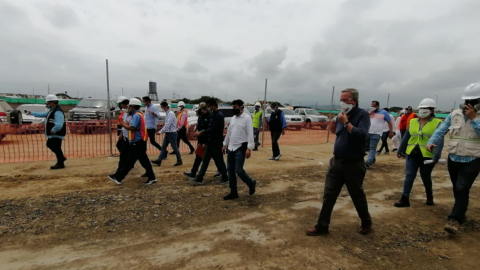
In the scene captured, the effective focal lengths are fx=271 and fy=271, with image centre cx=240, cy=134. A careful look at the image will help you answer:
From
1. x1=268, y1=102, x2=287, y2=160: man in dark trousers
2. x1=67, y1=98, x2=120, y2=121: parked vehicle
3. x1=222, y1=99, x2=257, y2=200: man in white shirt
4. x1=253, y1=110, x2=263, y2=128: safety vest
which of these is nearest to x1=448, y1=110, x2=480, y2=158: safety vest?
x1=222, y1=99, x2=257, y2=200: man in white shirt

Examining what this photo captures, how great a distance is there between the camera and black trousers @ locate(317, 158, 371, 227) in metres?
3.10

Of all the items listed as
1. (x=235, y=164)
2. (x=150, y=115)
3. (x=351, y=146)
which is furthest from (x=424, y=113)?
(x=150, y=115)

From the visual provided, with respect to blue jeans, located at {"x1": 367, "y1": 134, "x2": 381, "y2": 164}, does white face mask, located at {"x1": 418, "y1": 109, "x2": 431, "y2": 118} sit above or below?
above

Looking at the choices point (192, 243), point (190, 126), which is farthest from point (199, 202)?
point (190, 126)

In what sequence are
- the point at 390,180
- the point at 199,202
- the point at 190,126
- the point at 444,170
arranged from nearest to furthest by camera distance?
1. the point at 199,202
2. the point at 390,180
3. the point at 444,170
4. the point at 190,126

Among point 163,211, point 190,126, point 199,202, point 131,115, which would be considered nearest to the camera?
point 163,211

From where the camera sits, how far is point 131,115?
5.29 metres

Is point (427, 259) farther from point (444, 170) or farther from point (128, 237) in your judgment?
point (444, 170)

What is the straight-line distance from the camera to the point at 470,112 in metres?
3.17

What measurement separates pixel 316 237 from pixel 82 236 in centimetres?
282

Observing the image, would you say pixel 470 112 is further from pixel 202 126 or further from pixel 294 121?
pixel 294 121

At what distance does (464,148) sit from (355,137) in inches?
61.2

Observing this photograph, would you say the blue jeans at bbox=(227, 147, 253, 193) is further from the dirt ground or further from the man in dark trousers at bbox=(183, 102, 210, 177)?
the man in dark trousers at bbox=(183, 102, 210, 177)

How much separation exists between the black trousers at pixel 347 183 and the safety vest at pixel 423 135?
158 cm
